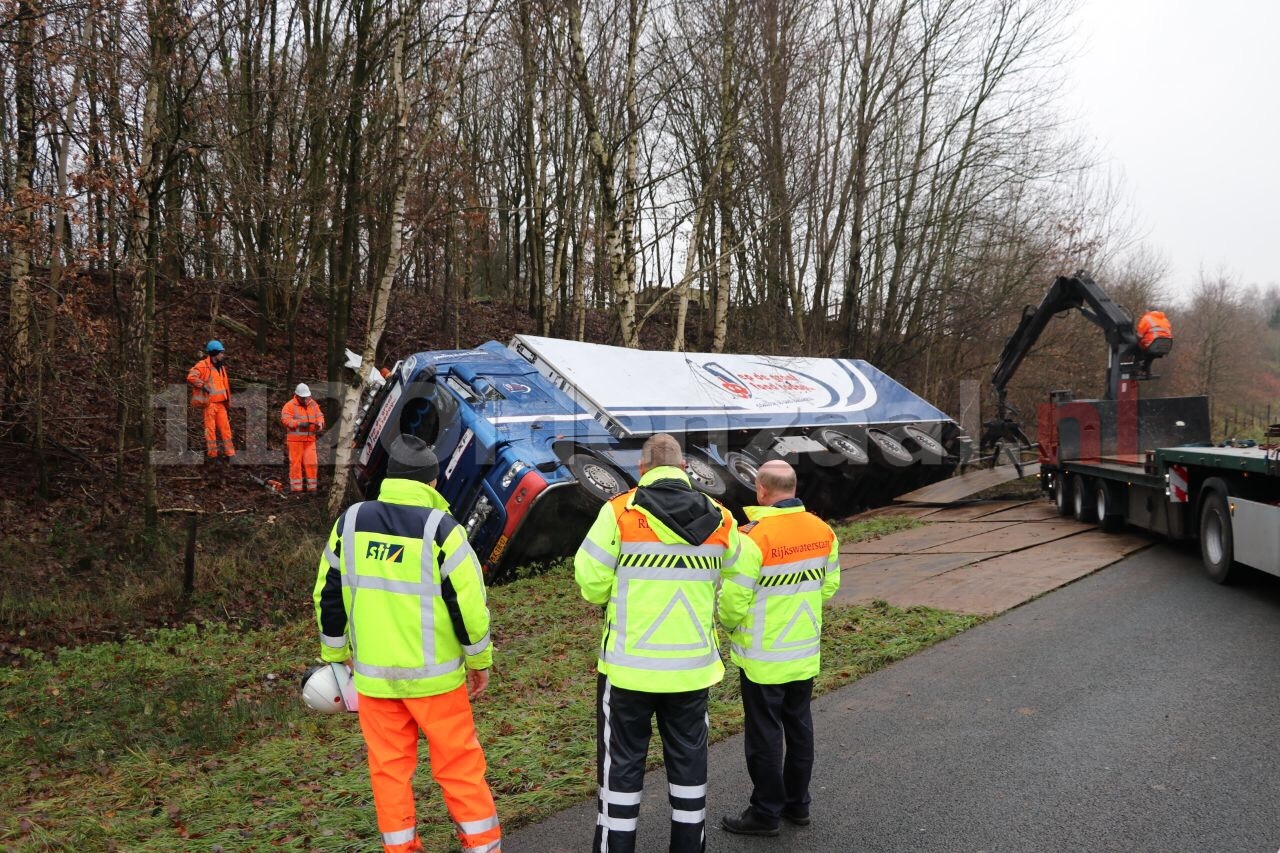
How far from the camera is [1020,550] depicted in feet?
36.1

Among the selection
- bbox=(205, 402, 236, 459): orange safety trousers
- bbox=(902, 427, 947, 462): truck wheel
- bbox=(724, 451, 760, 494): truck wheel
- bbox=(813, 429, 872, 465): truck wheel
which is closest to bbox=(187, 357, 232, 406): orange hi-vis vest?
bbox=(205, 402, 236, 459): orange safety trousers

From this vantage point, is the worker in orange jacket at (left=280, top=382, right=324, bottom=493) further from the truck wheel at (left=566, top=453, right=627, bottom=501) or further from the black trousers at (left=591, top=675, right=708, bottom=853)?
the black trousers at (left=591, top=675, right=708, bottom=853)

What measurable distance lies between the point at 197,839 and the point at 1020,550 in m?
9.57

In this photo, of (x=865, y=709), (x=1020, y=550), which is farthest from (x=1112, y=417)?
(x=865, y=709)

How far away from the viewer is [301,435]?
13.7 meters

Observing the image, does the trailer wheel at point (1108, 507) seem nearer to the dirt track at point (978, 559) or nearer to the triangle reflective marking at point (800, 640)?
the dirt track at point (978, 559)

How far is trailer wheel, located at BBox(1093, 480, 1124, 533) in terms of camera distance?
1198cm

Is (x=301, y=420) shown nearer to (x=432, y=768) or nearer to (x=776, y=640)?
(x=432, y=768)

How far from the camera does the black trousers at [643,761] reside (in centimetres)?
355

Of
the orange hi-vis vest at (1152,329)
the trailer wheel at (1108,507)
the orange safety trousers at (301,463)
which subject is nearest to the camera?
the trailer wheel at (1108,507)

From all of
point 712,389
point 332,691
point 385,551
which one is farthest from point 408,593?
point 712,389

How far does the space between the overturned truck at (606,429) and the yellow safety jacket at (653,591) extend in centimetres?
668

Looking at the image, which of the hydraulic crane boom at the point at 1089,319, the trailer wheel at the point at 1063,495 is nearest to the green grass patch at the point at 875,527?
the trailer wheel at the point at 1063,495

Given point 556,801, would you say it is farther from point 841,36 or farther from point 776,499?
point 841,36
